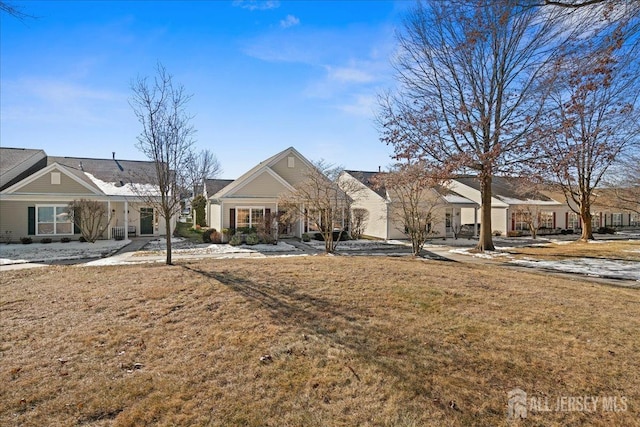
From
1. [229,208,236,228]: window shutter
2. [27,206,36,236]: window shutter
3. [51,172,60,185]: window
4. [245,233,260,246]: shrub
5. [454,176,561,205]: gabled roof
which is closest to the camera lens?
[27,206,36,236]: window shutter

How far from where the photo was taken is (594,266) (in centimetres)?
1364

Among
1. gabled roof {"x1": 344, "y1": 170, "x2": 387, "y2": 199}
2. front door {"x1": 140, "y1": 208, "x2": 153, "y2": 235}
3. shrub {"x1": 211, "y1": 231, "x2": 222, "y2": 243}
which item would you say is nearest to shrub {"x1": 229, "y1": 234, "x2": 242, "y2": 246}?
shrub {"x1": 211, "y1": 231, "x2": 222, "y2": 243}

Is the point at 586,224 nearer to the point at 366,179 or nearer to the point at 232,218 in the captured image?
the point at 366,179

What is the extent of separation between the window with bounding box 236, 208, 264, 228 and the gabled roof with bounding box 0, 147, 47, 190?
14.6m

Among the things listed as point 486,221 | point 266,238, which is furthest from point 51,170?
point 486,221

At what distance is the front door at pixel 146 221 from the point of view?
24141 millimetres

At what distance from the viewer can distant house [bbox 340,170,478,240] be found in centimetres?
2402

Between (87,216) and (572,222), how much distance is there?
41833mm

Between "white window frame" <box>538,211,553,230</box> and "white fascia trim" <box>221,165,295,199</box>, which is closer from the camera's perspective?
"white fascia trim" <box>221,165,295,199</box>

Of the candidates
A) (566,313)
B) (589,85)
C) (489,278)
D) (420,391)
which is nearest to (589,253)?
(489,278)

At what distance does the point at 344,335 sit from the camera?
16.6ft

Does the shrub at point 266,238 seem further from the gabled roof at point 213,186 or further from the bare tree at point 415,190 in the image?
the gabled roof at point 213,186

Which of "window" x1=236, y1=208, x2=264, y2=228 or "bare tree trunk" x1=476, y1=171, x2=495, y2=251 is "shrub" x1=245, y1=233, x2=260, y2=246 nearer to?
"window" x1=236, y1=208, x2=264, y2=228

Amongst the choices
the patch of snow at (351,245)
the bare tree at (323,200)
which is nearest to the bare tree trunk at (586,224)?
the patch of snow at (351,245)
